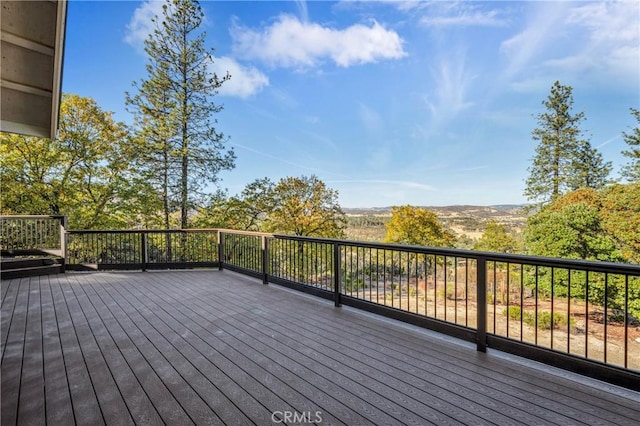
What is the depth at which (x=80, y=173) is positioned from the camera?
1180cm

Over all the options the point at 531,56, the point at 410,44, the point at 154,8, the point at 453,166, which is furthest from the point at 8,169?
the point at 453,166

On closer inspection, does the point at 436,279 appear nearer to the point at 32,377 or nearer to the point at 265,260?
the point at 265,260

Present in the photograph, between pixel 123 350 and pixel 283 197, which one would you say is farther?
pixel 283 197

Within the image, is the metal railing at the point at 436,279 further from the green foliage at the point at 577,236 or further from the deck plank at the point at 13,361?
the deck plank at the point at 13,361

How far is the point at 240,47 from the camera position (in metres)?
14.9

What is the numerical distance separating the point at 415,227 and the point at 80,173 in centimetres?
1945

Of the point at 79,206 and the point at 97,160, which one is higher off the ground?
the point at 97,160

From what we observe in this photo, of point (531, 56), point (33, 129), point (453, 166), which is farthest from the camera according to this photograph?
point (453, 166)

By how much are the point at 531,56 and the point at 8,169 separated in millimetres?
28785

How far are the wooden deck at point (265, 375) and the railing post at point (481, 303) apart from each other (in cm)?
11

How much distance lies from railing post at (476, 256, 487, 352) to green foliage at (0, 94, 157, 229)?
12.3 metres

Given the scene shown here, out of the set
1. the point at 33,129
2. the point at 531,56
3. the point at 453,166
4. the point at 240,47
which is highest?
the point at 531,56

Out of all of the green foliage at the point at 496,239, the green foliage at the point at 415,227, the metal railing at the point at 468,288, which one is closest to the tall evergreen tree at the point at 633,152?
the metal railing at the point at 468,288

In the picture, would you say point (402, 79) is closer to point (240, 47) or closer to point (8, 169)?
point (240, 47)
